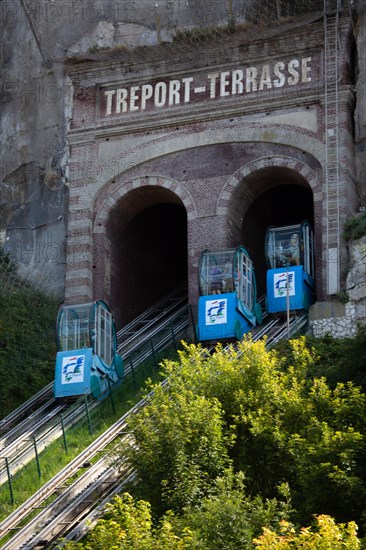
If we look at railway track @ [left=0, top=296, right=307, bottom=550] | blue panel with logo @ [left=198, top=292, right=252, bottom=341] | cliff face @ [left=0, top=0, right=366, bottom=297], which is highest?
cliff face @ [left=0, top=0, right=366, bottom=297]

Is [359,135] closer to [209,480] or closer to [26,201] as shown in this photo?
[26,201]

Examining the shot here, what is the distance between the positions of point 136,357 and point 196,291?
9.39 feet

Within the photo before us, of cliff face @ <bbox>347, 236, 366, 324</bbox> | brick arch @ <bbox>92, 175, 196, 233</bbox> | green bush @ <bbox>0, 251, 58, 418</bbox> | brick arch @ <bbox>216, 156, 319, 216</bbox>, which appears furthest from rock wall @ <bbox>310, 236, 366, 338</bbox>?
green bush @ <bbox>0, 251, 58, 418</bbox>

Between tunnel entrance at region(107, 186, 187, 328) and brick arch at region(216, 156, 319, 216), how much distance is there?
224 centimetres

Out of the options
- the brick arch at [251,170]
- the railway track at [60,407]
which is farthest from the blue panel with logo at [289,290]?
the railway track at [60,407]

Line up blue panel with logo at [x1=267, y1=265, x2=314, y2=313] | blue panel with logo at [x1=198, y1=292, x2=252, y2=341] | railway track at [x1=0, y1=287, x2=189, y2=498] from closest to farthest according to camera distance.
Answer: railway track at [x1=0, y1=287, x2=189, y2=498]
blue panel with logo at [x1=198, y1=292, x2=252, y2=341]
blue panel with logo at [x1=267, y1=265, x2=314, y2=313]

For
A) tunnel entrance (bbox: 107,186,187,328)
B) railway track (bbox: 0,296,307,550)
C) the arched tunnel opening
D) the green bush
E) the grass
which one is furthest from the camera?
tunnel entrance (bbox: 107,186,187,328)

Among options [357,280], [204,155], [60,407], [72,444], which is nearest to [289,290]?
[357,280]

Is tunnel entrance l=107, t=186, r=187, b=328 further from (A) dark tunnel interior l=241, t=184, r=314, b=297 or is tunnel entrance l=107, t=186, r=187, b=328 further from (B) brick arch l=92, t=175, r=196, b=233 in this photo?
(A) dark tunnel interior l=241, t=184, r=314, b=297

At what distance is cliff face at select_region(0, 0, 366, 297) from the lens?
53.1 metres

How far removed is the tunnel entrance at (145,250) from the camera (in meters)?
53.0

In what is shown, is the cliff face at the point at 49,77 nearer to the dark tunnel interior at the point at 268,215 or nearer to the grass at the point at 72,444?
the dark tunnel interior at the point at 268,215

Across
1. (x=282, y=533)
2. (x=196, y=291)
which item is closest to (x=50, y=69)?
(x=196, y=291)

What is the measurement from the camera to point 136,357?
49.4 meters
